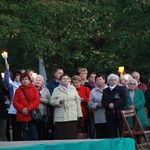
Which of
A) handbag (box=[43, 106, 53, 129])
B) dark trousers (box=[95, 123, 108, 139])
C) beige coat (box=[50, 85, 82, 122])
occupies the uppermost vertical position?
beige coat (box=[50, 85, 82, 122])

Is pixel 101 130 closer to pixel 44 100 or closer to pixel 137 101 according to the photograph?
pixel 137 101

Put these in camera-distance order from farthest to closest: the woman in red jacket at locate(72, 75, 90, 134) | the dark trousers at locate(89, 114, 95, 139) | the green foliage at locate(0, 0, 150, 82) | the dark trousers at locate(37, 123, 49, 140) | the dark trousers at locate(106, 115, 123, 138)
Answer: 1. the green foliage at locate(0, 0, 150, 82)
2. the dark trousers at locate(89, 114, 95, 139)
3. the woman in red jacket at locate(72, 75, 90, 134)
4. the dark trousers at locate(37, 123, 49, 140)
5. the dark trousers at locate(106, 115, 123, 138)

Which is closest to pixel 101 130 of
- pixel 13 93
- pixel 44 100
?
pixel 44 100

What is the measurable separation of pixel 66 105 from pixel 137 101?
165cm

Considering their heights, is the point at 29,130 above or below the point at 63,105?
below

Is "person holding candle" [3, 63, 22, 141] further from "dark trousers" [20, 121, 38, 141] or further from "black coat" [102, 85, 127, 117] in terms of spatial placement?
"black coat" [102, 85, 127, 117]

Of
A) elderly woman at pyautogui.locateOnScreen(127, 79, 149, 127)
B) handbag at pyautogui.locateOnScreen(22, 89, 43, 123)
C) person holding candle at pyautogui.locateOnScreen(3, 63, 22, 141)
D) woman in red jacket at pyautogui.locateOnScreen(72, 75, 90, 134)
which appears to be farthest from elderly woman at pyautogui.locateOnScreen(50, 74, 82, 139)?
woman in red jacket at pyautogui.locateOnScreen(72, 75, 90, 134)

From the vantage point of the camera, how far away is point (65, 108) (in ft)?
61.1

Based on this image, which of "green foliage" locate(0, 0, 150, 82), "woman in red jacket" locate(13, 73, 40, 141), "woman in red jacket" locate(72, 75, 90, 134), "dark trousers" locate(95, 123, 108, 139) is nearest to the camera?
"woman in red jacket" locate(13, 73, 40, 141)

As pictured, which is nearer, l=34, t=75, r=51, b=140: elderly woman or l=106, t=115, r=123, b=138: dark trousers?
l=106, t=115, r=123, b=138: dark trousers

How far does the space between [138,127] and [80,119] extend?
1622 millimetres

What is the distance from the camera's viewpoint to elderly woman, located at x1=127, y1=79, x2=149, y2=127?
18938 mm

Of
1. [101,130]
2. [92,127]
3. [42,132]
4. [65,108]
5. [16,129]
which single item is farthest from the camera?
[92,127]

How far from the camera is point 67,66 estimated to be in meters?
32.5
